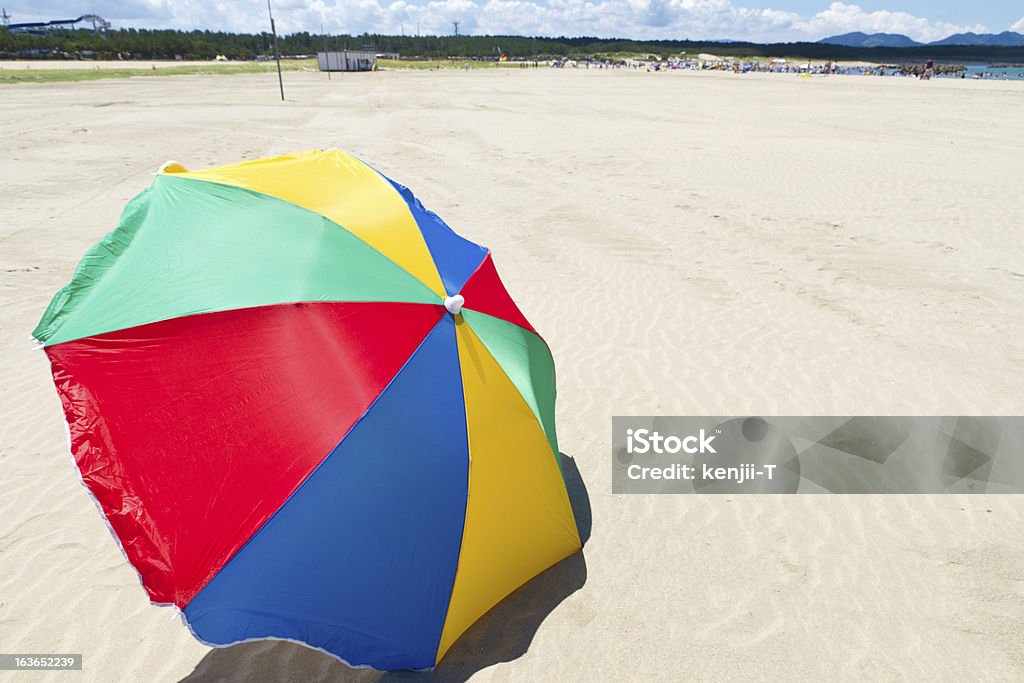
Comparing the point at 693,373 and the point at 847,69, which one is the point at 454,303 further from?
the point at 847,69

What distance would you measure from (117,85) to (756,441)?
152 ft

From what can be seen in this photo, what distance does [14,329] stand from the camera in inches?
256

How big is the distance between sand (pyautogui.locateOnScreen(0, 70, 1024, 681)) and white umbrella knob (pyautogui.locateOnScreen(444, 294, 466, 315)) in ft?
6.20

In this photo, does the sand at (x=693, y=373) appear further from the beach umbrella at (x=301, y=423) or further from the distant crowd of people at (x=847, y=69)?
the distant crowd of people at (x=847, y=69)

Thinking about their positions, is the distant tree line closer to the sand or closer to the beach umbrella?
the sand

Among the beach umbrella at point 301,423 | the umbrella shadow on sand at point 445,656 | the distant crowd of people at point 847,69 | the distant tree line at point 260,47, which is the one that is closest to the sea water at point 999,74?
the distant crowd of people at point 847,69

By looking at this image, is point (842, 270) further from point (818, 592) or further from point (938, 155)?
point (938, 155)

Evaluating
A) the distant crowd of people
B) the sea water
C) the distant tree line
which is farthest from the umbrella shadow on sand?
the distant tree line

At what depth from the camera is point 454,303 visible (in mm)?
2877

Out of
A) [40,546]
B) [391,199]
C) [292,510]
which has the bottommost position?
[40,546]

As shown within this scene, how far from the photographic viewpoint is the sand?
3.29m

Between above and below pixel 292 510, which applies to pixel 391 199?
above

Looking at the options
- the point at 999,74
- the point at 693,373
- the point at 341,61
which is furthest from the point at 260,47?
the point at 693,373

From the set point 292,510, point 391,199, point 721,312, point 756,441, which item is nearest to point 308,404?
point 292,510
